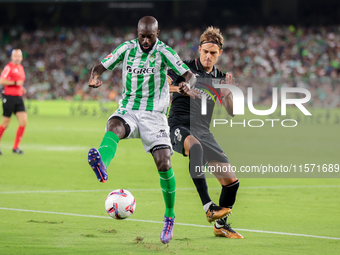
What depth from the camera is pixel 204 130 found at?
6047mm

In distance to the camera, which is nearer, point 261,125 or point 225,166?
point 225,166

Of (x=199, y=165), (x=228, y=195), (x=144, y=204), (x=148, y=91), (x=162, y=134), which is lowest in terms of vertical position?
(x=144, y=204)

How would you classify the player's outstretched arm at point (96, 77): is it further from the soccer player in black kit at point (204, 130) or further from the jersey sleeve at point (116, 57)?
the soccer player in black kit at point (204, 130)

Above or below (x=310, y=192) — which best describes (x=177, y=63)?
above

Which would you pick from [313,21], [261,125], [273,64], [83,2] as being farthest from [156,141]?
[83,2]

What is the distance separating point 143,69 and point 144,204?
286 cm

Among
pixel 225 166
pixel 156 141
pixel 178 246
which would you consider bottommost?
pixel 178 246

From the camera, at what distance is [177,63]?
5297 millimetres

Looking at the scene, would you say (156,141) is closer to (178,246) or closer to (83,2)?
(178,246)

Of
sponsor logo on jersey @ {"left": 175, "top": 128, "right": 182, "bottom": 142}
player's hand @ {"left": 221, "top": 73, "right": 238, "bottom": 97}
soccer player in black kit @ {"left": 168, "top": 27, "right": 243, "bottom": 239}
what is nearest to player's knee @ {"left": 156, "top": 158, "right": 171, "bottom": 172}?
soccer player in black kit @ {"left": 168, "top": 27, "right": 243, "bottom": 239}

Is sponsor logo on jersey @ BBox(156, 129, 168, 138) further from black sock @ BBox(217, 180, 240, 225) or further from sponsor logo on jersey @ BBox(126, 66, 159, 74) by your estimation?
black sock @ BBox(217, 180, 240, 225)

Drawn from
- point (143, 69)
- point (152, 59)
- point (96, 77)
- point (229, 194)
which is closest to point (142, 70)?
point (143, 69)

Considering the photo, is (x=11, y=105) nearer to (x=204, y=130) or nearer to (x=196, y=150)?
(x=204, y=130)

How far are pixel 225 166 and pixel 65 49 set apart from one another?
31238 millimetres
